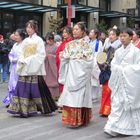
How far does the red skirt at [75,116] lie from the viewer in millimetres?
6964

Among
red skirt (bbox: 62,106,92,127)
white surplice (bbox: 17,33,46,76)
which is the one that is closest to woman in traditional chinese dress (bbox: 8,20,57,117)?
white surplice (bbox: 17,33,46,76)

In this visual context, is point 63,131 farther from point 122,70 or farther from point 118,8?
point 118,8

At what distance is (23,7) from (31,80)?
13.3m

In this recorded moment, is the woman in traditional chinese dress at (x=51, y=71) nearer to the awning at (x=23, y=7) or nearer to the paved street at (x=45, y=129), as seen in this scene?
the paved street at (x=45, y=129)

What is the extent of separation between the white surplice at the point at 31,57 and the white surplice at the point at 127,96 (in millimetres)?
1826

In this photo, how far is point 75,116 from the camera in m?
6.96

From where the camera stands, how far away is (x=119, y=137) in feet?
20.9

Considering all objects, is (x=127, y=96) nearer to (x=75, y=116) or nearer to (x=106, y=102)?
(x=75, y=116)

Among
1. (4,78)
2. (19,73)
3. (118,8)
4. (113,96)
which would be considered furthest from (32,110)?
(118,8)

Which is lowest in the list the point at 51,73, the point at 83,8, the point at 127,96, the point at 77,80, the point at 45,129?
the point at 45,129

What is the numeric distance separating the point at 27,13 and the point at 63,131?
15892 millimetres

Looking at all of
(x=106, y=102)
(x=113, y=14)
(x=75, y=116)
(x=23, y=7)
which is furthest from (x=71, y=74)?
(x=113, y=14)

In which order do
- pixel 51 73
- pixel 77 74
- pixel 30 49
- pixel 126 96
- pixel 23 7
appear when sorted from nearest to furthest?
pixel 126 96 < pixel 77 74 < pixel 30 49 < pixel 51 73 < pixel 23 7

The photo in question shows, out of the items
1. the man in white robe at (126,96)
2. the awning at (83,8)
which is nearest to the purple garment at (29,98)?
the man in white robe at (126,96)
